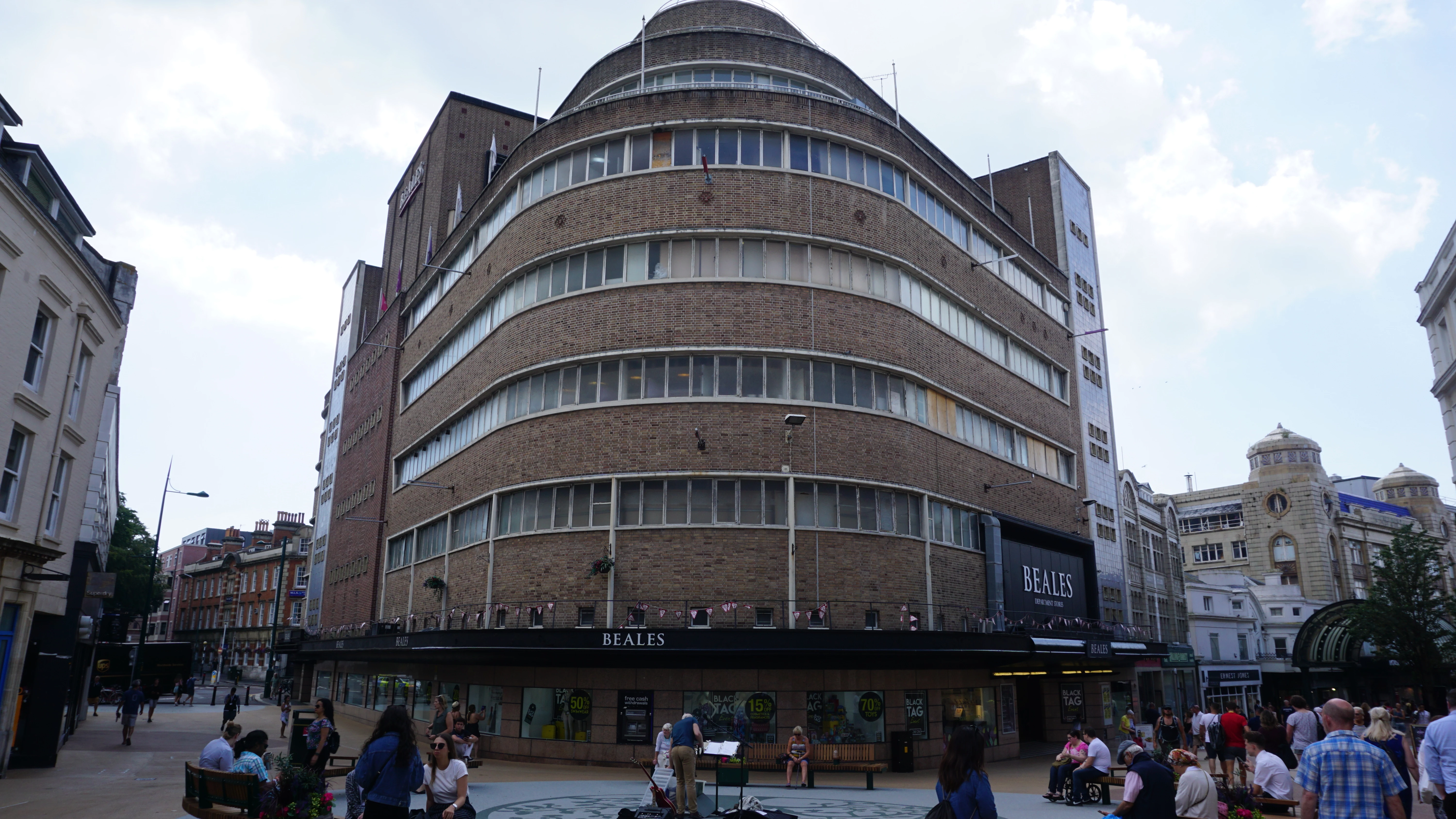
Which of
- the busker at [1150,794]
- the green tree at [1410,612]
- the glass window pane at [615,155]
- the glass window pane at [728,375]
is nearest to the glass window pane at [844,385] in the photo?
the glass window pane at [728,375]

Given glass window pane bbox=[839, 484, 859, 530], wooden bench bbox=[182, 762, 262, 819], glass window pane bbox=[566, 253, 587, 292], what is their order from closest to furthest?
1. wooden bench bbox=[182, 762, 262, 819]
2. glass window pane bbox=[839, 484, 859, 530]
3. glass window pane bbox=[566, 253, 587, 292]

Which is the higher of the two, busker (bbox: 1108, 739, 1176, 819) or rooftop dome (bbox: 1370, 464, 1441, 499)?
rooftop dome (bbox: 1370, 464, 1441, 499)

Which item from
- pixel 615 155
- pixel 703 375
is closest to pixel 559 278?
pixel 615 155

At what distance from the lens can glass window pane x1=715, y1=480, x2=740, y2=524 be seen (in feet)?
80.2

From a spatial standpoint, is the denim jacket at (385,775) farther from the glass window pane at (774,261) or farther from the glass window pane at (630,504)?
the glass window pane at (774,261)

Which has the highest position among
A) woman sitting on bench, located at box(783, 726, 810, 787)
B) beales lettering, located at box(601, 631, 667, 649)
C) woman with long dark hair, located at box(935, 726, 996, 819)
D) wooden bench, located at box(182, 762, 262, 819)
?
beales lettering, located at box(601, 631, 667, 649)

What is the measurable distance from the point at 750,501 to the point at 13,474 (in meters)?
16.3

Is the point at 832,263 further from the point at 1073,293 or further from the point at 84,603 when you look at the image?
the point at 84,603

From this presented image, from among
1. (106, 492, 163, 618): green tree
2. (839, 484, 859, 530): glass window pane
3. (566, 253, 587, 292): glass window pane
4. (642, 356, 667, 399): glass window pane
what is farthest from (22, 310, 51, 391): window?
(106, 492, 163, 618): green tree

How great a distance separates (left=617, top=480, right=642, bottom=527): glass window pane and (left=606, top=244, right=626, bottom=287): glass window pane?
20.1ft

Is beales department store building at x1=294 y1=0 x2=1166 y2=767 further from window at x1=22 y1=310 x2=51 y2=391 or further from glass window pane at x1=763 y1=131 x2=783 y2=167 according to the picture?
window at x1=22 y1=310 x2=51 y2=391

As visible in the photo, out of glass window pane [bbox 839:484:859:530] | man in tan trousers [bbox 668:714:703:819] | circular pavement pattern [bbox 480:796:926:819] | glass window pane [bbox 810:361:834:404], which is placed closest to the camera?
man in tan trousers [bbox 668:714:703:819]

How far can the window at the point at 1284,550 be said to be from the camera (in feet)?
271

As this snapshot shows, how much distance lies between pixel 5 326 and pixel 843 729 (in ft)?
67.0
